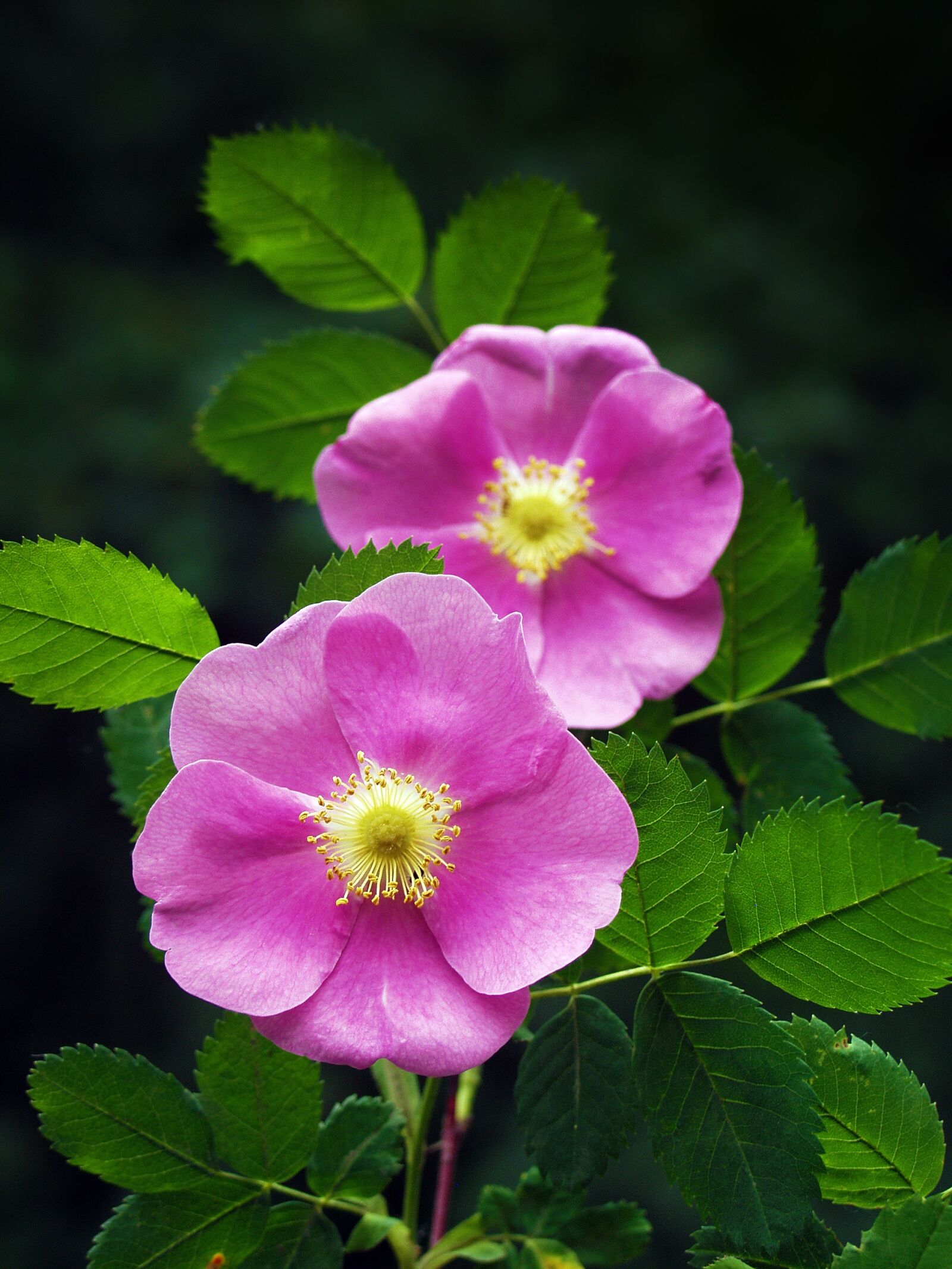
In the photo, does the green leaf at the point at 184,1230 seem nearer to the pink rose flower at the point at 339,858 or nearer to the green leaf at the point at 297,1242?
the green leaf at the point at 297,1242

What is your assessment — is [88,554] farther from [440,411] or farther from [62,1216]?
[62,1216]

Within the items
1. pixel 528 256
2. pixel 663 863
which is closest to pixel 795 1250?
pixel 663 863

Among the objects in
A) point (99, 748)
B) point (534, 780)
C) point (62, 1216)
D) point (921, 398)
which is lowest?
point (62, 1216)

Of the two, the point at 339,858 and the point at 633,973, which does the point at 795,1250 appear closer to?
the point at 633,973

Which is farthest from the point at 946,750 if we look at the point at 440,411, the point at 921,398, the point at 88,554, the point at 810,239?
the point at 88,554

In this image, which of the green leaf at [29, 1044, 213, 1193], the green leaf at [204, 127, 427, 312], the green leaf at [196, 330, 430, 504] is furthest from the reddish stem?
the green leaf at [204, 127, 427, 312]

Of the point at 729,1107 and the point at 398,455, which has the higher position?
the point at 398,455
